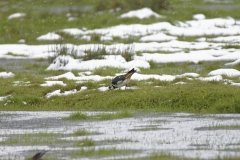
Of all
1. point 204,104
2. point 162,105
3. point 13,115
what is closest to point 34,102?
point 13,115

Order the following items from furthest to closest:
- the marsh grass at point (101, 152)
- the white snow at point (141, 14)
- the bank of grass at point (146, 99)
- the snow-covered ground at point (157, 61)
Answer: the white snow at point (141, 14), the bank of grass at point (146, 99), the snow-covered ground at point (157, 61), the marsh grass at point (101, 152)

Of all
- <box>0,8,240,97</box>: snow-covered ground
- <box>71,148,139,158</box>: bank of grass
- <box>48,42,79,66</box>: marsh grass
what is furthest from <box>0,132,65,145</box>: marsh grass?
<box>48,42,79,66</box>: marsh grass

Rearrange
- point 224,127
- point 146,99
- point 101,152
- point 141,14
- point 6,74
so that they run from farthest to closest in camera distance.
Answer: point 141,14, point 6,74, point 146,99, point 224,127, point 101,152

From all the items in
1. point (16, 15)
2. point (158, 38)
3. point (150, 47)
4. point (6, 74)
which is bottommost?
point (6, 74)

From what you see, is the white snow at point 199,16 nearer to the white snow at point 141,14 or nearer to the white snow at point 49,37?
the white snow at point 141,14

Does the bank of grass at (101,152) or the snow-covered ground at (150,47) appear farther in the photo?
the snow-covered ground at (150,47)

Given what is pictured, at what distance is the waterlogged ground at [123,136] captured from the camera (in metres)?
9.69

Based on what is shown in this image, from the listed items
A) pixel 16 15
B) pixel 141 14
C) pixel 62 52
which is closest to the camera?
pixel 62 52

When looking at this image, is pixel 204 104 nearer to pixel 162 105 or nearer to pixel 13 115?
pixel 162 105

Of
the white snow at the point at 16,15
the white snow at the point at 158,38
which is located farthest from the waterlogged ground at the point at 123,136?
the white snow at the point at 16,15

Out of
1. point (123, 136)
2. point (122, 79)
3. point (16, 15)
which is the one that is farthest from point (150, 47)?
point (123, 136)

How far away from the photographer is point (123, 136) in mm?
11148

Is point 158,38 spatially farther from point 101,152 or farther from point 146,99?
point 101,152

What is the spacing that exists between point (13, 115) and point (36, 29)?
20.0 metres
